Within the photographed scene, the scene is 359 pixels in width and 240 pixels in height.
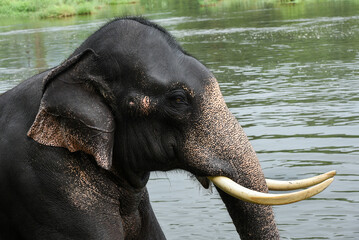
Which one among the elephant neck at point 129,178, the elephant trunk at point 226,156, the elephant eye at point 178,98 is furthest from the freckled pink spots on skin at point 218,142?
the elephant neck at point 129,178

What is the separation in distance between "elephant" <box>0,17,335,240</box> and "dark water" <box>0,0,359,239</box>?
47cm

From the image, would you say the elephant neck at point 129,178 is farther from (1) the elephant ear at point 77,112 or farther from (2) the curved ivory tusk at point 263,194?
(2) the curved ivory tusk at point 263,194

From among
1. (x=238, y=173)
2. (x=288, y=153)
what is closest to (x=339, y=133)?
(x=288, y=153)

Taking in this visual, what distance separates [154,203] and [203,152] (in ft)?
12.6

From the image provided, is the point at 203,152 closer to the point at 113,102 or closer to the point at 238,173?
the point at 238,173

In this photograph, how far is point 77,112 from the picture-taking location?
408 cm

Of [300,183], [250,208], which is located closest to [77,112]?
[250,208]

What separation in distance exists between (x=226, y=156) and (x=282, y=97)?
895 centimetres

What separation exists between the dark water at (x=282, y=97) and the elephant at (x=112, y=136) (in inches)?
18.7

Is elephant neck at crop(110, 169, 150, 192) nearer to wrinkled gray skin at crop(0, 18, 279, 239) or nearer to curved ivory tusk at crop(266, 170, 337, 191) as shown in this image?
wrinkled gray skin at crop(0, 18, 279, 239)

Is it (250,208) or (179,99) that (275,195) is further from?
(179,99)

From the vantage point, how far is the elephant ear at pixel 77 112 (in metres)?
4.08

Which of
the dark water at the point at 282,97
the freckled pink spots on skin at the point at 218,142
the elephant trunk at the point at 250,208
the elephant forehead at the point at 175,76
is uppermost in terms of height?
the elephant forehead at the point at 175,76

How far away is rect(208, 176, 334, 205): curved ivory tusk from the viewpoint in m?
3.75
